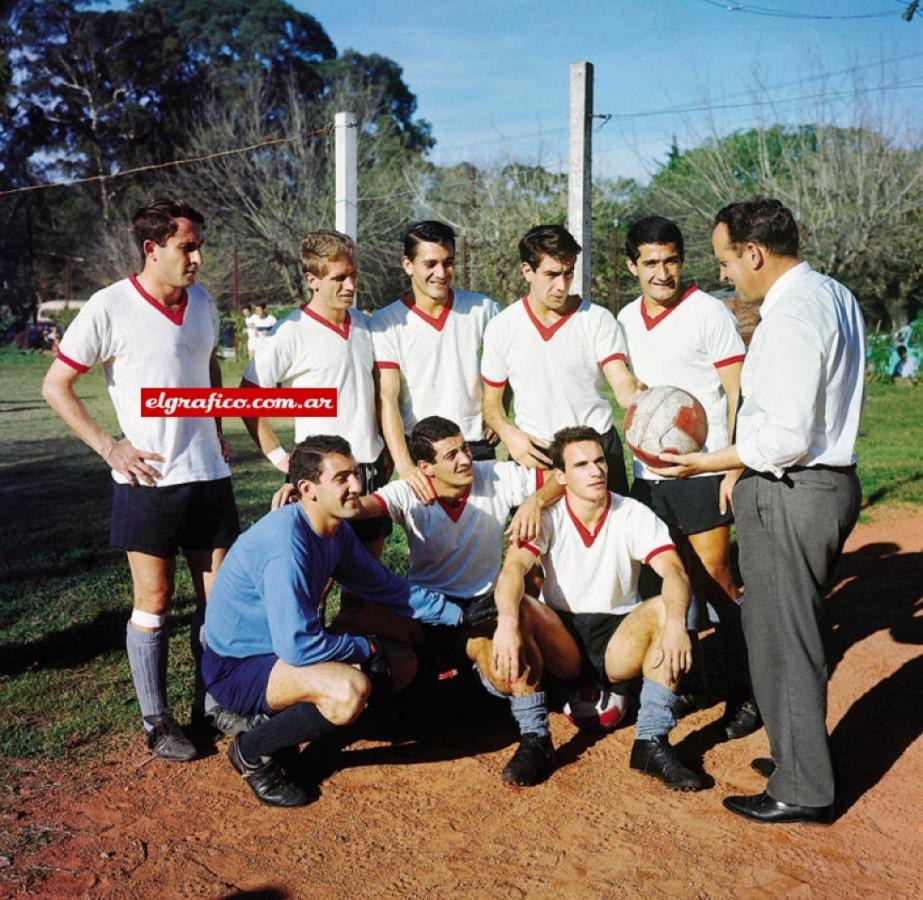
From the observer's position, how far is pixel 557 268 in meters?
Result: 5.10

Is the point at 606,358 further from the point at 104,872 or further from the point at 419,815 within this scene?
the point at 104,872

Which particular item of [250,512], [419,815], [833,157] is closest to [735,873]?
[419,815]

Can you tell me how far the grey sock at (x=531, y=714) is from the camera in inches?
182

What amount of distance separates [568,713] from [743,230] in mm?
2580

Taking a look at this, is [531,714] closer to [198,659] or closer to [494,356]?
[198,659]

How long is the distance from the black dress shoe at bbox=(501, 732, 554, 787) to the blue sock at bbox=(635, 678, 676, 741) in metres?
0.44

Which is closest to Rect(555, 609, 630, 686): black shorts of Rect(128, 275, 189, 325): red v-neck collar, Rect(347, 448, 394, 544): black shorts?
Rect(347, 448, 394, 544): black shorts

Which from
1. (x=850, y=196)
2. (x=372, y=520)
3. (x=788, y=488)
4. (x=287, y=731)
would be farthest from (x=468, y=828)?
(x=850, y=196)

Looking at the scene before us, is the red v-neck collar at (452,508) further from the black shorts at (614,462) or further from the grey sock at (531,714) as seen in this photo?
the grey sock at (531,714)

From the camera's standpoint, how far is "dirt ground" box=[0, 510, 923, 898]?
12.0 ft

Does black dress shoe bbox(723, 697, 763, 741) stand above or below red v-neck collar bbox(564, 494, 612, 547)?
below

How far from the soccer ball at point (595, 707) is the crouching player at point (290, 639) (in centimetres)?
99

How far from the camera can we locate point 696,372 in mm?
5184

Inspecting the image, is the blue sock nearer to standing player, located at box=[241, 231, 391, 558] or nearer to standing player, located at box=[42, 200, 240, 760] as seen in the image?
standing player, located at box=[241, 231, 391, 558]
